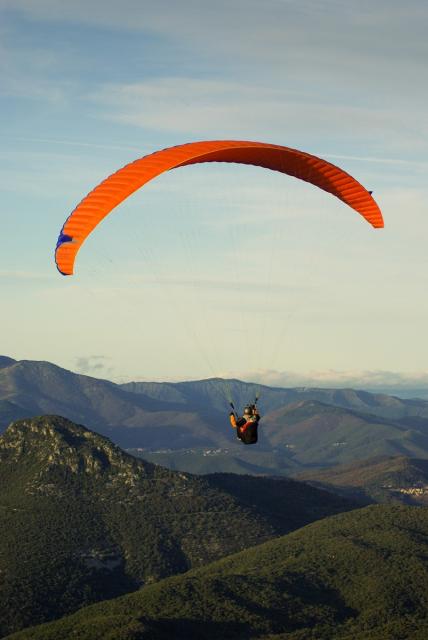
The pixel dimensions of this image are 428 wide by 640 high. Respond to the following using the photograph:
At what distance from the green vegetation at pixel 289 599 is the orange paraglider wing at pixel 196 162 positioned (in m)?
64.1

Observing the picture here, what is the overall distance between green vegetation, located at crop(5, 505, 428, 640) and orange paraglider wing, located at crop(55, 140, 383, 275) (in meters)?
64.1

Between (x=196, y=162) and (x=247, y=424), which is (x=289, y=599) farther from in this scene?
A: (x=196, y=162)

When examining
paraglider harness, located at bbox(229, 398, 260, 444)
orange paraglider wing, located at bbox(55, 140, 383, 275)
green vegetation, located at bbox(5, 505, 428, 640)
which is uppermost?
orange paraglider wing, located at bbox(55, 140, 383, 275)

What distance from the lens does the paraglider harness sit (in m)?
70.2

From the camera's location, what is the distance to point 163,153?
6881 centimetres

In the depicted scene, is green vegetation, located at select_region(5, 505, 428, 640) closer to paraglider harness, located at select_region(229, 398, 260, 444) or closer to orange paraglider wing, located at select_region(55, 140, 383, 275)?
paraglider harness, located at select_region(229, 398, 260, 444)

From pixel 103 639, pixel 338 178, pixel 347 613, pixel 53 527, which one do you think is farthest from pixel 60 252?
pixel 53 527

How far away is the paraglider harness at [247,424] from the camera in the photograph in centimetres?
7025

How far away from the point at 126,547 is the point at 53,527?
1453cm

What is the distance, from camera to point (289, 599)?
474ft

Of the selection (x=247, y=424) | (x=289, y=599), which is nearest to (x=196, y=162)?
(x=247, y=424)

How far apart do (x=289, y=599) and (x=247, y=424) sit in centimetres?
8106

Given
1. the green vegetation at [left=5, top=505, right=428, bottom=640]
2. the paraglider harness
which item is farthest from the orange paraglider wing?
the green vegetation at [left=5, top=505, right=428, bottom=640]

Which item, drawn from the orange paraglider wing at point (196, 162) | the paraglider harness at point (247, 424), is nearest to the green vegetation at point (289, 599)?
the paraglider harness at point (247, 424)
